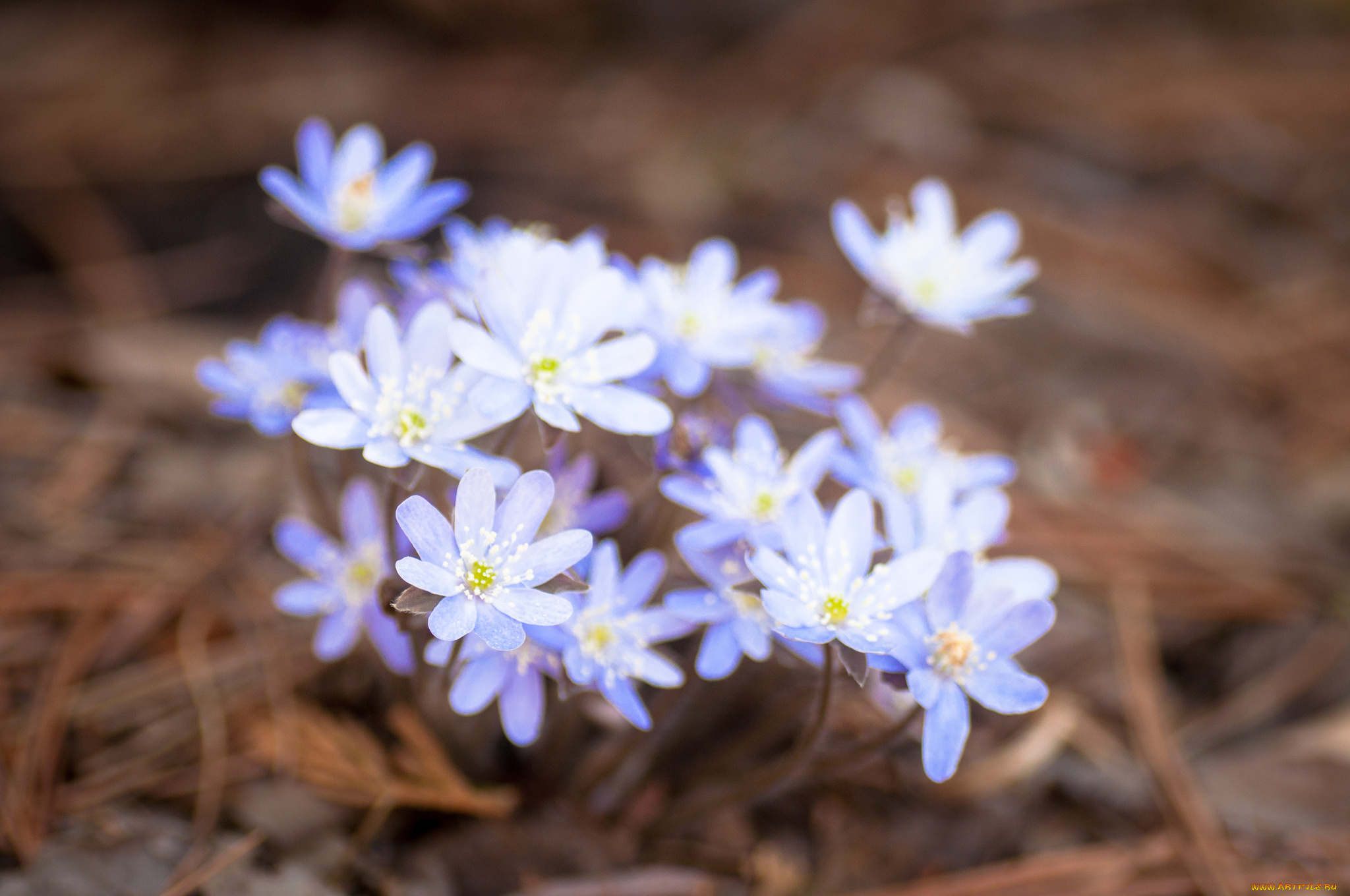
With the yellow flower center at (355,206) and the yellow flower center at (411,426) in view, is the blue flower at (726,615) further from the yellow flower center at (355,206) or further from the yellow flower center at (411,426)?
the yellow flower center at (355,206)

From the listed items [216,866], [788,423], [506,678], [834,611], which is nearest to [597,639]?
[506,678]

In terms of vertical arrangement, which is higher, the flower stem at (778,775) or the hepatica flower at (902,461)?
the hepatica flower at (902,461)

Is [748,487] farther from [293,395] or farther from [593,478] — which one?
[293,395]

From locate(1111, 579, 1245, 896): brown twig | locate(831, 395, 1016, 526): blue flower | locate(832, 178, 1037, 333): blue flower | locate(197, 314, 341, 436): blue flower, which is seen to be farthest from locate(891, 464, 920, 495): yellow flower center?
locate(197, 314, 341, 436): blue flower

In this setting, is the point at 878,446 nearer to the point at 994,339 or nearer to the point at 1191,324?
the point at 994,339

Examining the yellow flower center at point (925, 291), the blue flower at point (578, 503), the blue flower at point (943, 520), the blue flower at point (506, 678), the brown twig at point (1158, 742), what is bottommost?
the brown twig at point (1158, 742)

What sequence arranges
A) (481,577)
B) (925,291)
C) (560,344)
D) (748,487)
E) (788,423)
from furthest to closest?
(788,423) < (925,291) < (748,487) < (560,344) < (481,577)

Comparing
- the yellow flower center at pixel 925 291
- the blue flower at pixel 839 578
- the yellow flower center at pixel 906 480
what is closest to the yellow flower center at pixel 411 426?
the blue flower at pixel 839 578
